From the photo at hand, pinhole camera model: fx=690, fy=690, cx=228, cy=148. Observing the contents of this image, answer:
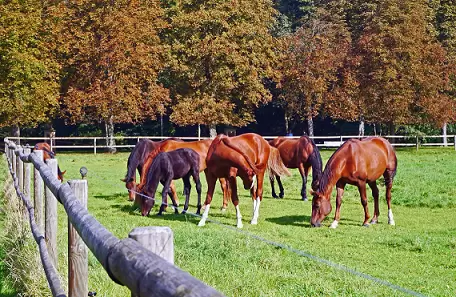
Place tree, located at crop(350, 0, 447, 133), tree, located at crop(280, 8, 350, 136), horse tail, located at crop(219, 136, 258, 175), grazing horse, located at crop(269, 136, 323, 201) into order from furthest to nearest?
tree, located at crop(280, 8, 350, 136)
tree, located at crop(350, 0, 447, 133)
grazing horse, located at crop(269, 136, 323, 201)
horse tail, located at crop(219, 136, 258, 175)

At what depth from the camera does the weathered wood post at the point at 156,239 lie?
2.56 metres

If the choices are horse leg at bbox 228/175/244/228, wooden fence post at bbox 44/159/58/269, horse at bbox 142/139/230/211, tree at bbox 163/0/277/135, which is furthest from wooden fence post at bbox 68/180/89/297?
tree at bbox 163/0/277/135

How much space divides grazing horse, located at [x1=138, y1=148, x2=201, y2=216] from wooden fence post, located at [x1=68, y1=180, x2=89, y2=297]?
843 centimetres

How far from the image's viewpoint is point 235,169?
13.2 m

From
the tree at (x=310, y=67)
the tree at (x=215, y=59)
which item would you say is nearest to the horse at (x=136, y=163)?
the tree at (x=215, y=59)

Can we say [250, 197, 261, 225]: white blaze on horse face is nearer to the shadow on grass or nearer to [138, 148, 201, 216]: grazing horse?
the shadow on grass

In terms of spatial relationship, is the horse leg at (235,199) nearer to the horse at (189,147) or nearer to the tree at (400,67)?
the horse at (189,147)

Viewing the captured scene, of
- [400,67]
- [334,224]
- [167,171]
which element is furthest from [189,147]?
[400,67]

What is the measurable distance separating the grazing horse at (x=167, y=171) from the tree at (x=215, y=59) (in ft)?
85.3

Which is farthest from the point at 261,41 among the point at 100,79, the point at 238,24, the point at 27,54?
the point at 27,54

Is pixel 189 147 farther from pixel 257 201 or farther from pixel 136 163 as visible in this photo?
pixel 257 201

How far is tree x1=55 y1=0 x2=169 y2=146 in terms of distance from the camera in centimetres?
3997

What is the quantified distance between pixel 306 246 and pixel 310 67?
1410 inches

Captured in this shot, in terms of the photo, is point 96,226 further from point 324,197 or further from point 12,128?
point 12,128
